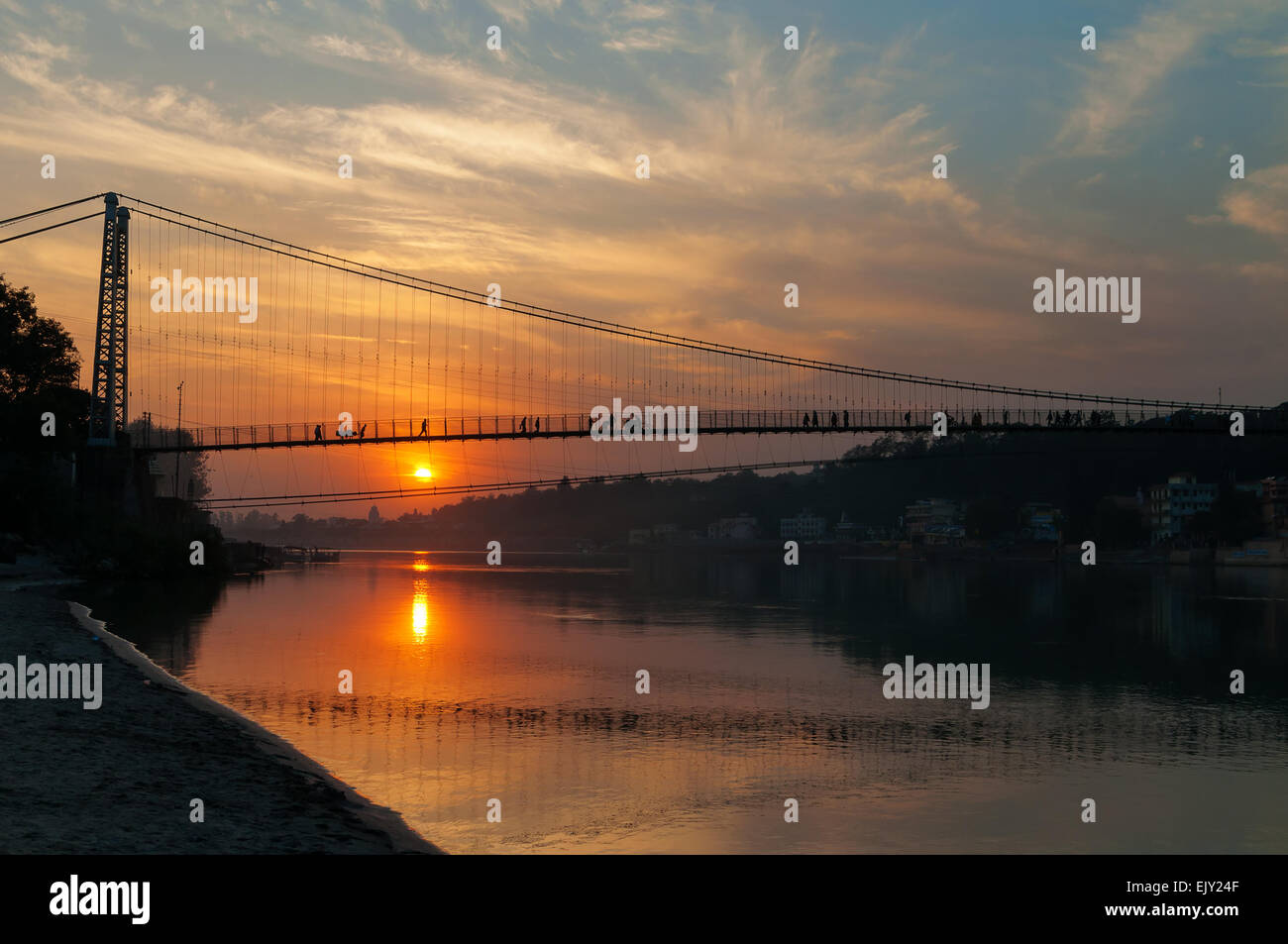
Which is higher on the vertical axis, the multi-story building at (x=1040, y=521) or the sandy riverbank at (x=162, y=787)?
the multi-story building at (x=1040, y=521)

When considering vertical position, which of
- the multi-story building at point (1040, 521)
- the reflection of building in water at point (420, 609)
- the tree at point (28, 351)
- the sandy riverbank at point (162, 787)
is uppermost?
the tree at point (28, 351)

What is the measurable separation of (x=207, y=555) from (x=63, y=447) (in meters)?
13.9

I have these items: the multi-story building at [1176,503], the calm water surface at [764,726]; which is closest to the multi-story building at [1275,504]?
the multi-story building at [1176,503]

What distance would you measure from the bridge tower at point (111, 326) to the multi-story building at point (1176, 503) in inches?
5121

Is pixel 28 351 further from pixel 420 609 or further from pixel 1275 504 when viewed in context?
pixel 1275 504

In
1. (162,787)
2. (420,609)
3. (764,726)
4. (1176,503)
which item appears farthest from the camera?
(1176,503)

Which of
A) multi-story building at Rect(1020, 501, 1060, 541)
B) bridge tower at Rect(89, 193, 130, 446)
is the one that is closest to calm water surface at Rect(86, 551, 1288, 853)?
bridge tower at Rect(89, 193, 130, 446)

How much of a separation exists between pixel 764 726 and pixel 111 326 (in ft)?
187

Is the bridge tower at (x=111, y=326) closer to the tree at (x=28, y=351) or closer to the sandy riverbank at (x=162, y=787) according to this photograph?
the tree at (x=28, y=351)

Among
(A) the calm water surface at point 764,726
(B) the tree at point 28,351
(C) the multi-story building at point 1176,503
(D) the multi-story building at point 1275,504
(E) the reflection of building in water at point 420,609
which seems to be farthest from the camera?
(C) the multi-story building at point 1176,503

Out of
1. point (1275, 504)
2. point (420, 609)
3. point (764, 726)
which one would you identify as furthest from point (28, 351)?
point (1275, 504)

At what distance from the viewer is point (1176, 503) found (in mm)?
150250

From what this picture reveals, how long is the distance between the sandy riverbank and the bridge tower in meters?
51.1

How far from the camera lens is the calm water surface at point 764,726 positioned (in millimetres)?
13703
